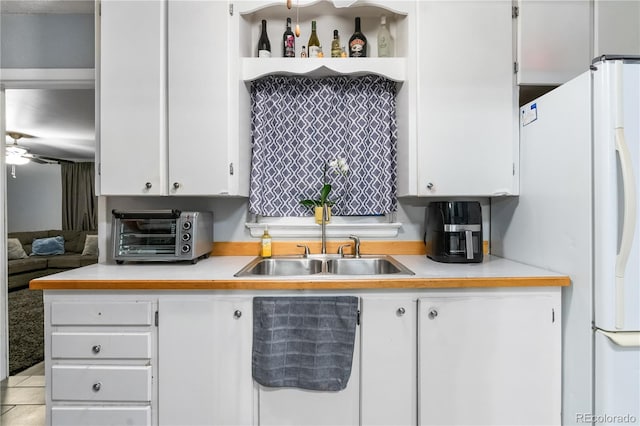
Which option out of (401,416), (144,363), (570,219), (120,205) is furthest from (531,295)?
(120,205)

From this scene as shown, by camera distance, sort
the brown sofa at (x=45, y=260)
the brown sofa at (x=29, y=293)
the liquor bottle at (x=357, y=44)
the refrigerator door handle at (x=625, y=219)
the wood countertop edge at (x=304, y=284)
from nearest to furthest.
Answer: the refrigerator door handle at (x=625, y=219), the wood countertop edge at (x=304, y=284), the liquor bottle at (x=357, y=44), the brown sofa at (x=29, y=293), the brown sofa at (x=45, y=260)

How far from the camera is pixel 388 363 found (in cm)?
142

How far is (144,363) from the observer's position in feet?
4.63

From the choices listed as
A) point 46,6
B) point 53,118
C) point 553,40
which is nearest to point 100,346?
point 46,6

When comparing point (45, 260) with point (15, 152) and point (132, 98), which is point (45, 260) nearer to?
point (15, 152)

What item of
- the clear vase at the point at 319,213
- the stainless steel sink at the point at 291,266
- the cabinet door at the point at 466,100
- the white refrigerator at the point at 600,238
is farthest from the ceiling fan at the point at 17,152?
the white refrigerator at the point at 600,238

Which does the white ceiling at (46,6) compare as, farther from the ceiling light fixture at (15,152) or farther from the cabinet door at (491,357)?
the ceiling light fixture at (15,152)

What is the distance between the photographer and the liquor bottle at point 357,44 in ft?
6.39

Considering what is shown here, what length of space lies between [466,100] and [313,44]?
950mm

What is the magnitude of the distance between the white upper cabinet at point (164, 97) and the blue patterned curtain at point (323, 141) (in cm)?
36

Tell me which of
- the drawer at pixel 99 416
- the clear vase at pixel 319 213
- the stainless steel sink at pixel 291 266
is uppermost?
the clear vase at pixel 319 213

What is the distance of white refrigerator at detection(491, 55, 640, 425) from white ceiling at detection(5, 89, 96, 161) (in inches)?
129

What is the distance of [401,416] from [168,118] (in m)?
1.78

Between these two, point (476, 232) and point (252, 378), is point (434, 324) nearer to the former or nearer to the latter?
point (476, 232)
